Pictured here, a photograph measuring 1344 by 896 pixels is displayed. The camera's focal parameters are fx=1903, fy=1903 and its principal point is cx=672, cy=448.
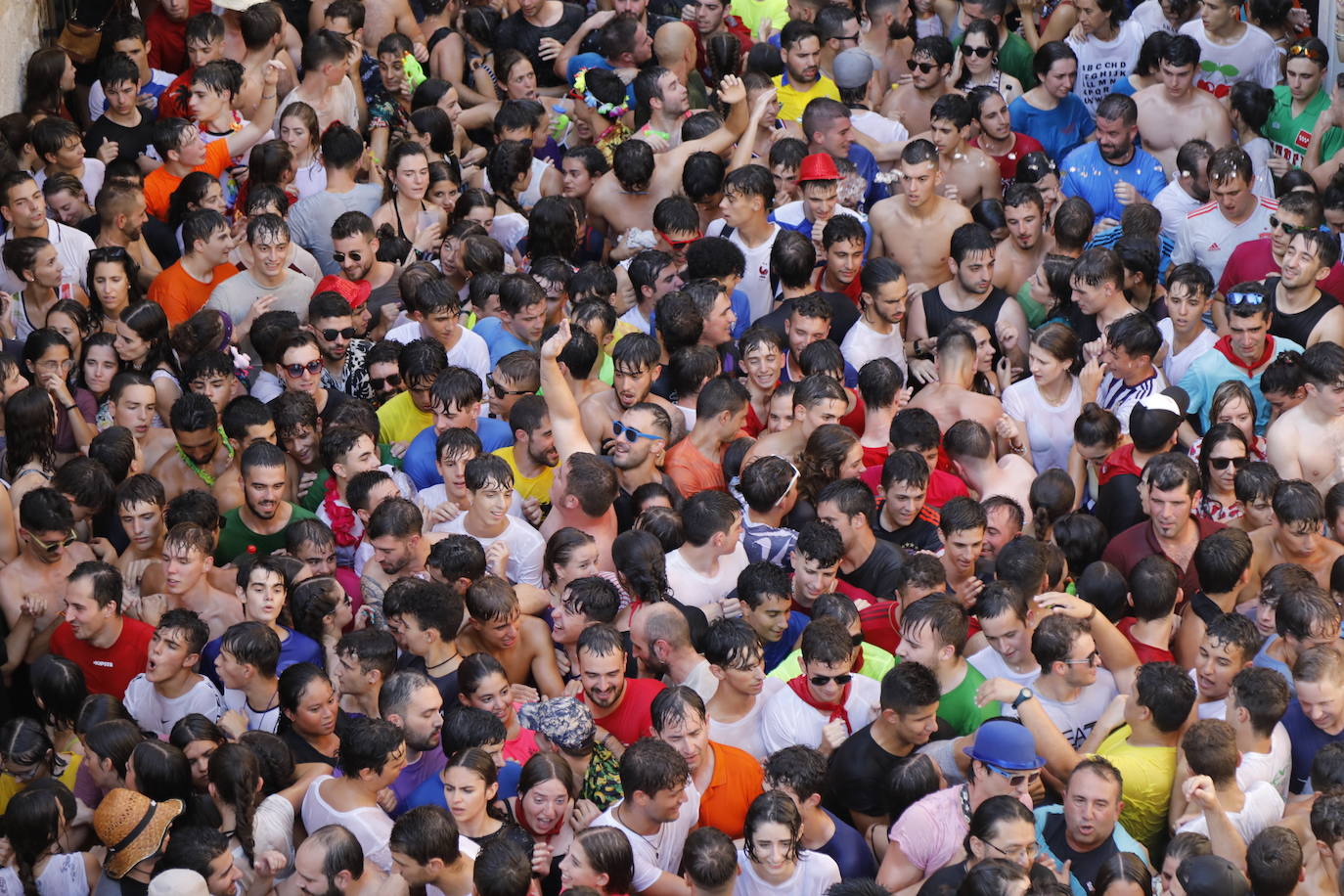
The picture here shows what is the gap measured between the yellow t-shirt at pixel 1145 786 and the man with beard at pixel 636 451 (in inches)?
91.1

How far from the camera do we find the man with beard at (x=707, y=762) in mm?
6270

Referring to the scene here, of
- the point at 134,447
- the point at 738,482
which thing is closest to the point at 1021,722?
the point at 738,482

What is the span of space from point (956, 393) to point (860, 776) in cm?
264

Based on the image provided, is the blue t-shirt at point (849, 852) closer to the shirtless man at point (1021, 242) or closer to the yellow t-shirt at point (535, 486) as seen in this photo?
the yellow t-shirt at point (535, 486)

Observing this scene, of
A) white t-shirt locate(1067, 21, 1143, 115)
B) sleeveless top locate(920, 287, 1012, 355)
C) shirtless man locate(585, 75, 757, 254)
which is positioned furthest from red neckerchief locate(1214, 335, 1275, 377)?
shirtless man locate(585, 75, 757, 254)

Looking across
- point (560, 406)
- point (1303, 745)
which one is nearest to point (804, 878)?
point (1303, 745)

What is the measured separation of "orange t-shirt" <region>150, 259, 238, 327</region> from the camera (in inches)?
360

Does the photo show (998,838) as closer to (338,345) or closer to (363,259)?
(338,345)

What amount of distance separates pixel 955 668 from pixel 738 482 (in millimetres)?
1615

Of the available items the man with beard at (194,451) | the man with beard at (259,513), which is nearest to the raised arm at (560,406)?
the man with beard at (259,513)

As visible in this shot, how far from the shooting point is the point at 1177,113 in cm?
1061

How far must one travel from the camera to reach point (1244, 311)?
8.70 m

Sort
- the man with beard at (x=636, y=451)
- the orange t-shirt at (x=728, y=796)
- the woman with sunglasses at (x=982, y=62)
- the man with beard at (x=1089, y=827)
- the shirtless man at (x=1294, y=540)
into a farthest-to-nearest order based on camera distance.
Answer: the woman with sunglasses at (x=982, y=62), the man with beard at (x=636, y=451), the shirtless man at (x=1294, y=540), the orange t-shirt at (x=728, y=796), the man with beard at (x=1089, y=827)

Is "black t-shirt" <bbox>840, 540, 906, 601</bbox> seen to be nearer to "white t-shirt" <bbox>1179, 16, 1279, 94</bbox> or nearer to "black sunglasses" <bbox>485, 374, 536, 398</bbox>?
"black sunglasses" <bbox>485, 374, 536, 398</bbox>
